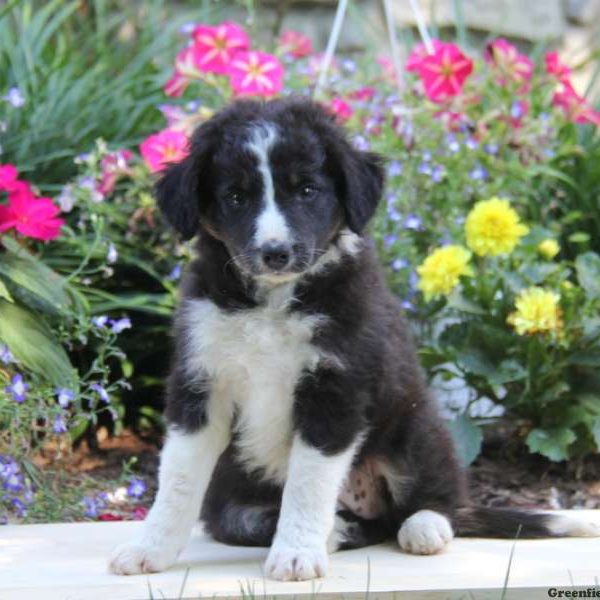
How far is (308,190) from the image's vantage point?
3.36 meters


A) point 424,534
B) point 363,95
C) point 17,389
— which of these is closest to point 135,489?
point 17,389

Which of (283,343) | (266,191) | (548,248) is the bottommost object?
(548,248)

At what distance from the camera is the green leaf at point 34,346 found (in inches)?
183

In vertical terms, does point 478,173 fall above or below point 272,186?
below

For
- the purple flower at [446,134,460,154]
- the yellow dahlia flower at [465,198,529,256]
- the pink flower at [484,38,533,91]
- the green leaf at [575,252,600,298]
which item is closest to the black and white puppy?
the yellow dahlia flower at [465,198,529,256]

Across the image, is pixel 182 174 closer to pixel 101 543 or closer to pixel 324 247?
pixel 324 247

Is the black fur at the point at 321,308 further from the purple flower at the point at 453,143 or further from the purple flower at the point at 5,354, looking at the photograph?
the purple flower at the point at 453,143

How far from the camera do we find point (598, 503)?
493 centimetres

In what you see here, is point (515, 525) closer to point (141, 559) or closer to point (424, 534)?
point (424, 534)

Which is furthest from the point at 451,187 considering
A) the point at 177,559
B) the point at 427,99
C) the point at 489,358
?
the point at 177,559

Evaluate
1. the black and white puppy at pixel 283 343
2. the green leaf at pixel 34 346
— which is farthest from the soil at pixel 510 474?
the black and white puppy at pixel 283 343

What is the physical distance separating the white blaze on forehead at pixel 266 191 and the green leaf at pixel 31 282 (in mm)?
1710

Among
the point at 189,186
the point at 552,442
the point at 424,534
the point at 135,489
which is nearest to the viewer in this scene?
the point at 189,186

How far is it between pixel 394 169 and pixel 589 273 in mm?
999
